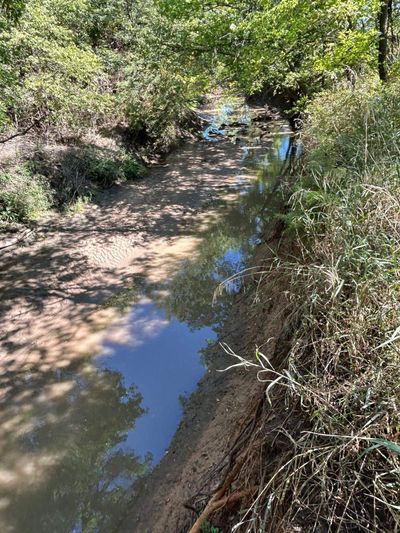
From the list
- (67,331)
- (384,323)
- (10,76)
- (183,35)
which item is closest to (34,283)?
(67,331)

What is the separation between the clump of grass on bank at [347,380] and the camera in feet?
5.14

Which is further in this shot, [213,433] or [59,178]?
[59,178]

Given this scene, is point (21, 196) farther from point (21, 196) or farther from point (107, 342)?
point (107, 342)

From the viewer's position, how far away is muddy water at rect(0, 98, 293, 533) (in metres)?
3.51

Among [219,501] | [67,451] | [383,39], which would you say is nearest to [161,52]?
[383,39]

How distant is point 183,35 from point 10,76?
606 centimetres

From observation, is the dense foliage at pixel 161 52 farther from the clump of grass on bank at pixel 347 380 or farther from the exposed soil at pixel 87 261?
the clump of grass on bank at pixel 347 380

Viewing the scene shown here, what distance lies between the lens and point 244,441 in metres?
2.38

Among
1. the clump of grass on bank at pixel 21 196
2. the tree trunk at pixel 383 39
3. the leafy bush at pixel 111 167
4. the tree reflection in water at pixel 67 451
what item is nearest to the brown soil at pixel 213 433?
the tree reflection in water at pixel 67 451

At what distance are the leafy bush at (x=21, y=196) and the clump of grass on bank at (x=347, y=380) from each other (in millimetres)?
6676

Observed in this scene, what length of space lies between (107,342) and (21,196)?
4.39 meters

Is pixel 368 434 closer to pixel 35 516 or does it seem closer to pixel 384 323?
pixel 384 323

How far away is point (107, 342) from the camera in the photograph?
5254mm

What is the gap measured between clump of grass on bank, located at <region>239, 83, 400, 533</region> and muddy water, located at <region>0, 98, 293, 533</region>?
7.06 feet
